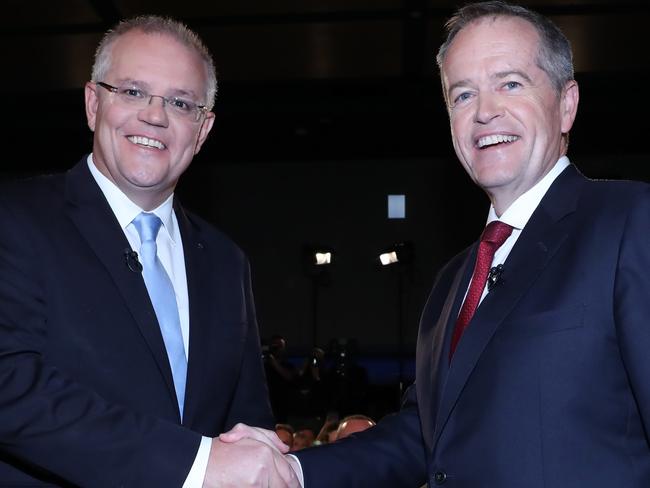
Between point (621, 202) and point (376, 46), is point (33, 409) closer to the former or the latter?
point (621, 202)

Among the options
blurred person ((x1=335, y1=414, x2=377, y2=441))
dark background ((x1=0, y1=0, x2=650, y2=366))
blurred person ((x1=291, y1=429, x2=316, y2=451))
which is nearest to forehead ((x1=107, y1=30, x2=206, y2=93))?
blurred person ((x1=335, y1=414, x2=377, y2=441))

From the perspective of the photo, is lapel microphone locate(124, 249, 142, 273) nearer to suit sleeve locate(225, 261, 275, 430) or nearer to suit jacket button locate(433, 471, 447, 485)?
suit sleeve locate(225, 261, 275, 430)

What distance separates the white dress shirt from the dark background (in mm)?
4269

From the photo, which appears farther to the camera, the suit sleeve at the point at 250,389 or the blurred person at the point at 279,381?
the blurred person at the point at 279,381

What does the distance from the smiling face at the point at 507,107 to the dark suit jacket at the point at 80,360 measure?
0.88 meters

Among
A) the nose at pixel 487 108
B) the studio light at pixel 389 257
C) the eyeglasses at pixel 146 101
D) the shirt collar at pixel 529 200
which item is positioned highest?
the eyeglasses at pixel 146 101

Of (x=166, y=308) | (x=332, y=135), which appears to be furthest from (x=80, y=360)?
(x=332, y=135)

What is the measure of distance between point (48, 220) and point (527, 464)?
4.04 feet

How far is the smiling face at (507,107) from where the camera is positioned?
2.04 metres

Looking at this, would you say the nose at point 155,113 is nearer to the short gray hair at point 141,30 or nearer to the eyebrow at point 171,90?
the eyebrow at point 171,90

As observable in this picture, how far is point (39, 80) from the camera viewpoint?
8.51 m

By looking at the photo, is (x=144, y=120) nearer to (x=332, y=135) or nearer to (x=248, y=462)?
(x=248, y=462)

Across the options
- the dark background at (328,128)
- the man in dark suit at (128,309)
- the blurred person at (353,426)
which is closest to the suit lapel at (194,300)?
the man in dark suit at (128,309)

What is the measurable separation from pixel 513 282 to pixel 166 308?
0.87 m
